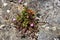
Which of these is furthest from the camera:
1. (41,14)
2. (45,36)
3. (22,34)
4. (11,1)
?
(11,1)

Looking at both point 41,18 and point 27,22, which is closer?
point 27,22

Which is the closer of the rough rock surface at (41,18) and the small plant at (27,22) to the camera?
the rough rock surface at (41,18)

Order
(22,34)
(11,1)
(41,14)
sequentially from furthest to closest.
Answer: (11,1) → (41,14) → (22,34)

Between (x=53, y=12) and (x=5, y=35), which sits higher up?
(x=53, y=12)

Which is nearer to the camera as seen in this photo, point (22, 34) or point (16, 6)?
point (22, 34)

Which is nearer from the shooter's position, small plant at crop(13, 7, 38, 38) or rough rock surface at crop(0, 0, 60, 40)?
rough rock surface at crop(0, 0, 60, 40)

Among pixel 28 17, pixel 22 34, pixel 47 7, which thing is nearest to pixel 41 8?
pixel 47 7

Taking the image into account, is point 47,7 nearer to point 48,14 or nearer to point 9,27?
point 48,14
